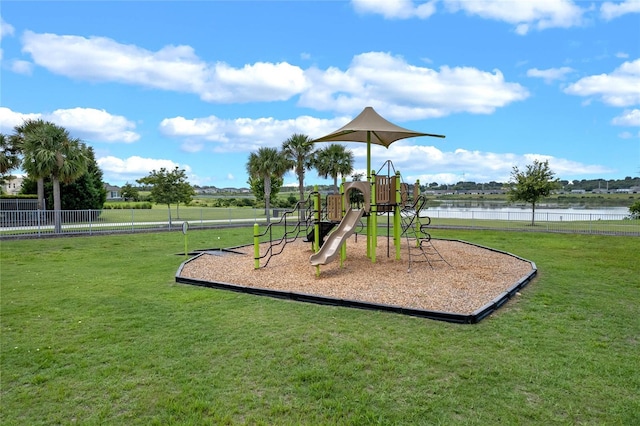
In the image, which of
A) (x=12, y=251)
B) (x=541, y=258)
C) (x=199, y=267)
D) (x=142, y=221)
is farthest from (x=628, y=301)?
(x=142, y=221)

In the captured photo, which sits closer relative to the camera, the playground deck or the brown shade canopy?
the playground deck

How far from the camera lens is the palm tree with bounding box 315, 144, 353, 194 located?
103 ft

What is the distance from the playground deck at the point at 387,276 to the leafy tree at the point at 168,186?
27161mm

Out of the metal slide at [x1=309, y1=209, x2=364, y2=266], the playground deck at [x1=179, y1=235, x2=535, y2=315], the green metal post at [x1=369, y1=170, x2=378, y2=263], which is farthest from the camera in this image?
the green metal post at [x1=369, y1=170, x2=378, y2=263]

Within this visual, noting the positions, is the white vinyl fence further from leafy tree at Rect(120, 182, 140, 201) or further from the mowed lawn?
leafy tree at Rect(120, 182, 140, 201)

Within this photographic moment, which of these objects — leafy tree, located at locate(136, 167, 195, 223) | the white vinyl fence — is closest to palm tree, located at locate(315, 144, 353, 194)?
the white vinyl fence

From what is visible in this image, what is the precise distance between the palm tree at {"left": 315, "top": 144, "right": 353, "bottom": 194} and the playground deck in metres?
20.4

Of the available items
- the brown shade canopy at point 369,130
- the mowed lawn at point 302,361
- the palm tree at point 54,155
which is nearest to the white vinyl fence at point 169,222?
the palm tree at point 54,155

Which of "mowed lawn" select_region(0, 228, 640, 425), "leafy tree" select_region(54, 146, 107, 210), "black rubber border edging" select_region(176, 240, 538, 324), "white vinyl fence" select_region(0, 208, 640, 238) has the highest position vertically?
"leafy tree" select_region(54, 146, 107, 210)

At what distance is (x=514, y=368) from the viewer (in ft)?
13.2

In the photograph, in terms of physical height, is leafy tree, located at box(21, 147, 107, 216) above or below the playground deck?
above

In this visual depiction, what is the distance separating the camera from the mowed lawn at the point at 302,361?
10.7 ft

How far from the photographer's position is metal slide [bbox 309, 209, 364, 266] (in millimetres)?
8430

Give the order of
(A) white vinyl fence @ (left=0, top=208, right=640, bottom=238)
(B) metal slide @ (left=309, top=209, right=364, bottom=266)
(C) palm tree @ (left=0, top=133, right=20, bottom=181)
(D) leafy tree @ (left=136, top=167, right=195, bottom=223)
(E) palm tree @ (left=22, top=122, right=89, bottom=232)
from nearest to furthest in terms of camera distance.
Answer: (B) metal slide @ (left=309, top=209, right=364, bottom=266), (A) white vinyl fence @ (left=0, top=208, right=640, bottom=238), (E) palm tree @ (left=22, top=122, right=89, bottom=232), (C) palm tree @ (left=0, top=133, right=20, bottom=181), (D) leafy tree @ (left=136, top=167, right=195, bottom=223)
